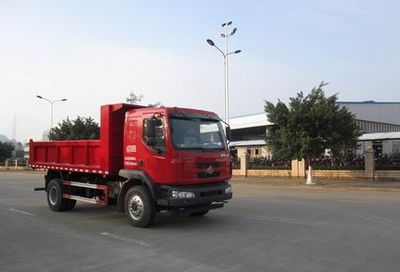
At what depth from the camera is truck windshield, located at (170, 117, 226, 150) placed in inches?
477

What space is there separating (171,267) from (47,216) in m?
7.56

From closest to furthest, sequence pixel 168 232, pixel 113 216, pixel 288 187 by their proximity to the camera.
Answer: pixel 168 232 < pixel 113 216 < pixel 288 187

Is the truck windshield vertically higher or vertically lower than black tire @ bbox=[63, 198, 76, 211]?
higher

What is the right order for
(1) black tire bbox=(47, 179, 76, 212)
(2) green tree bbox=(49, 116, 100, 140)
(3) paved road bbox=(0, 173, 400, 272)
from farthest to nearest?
(2) green tree bbox=(49, 116, 100, 140), (1) black tire bbox=(47, 179, 76, 212), (3) paved road bbox=(0, 173, 400, 272)

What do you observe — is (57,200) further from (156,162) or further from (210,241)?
(210,241)

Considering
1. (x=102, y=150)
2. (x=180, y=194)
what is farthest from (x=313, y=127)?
→ (x=180, y=194)

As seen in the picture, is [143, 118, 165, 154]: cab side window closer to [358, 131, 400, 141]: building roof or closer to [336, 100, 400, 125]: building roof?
[358, 131, 400, 141]: building roof

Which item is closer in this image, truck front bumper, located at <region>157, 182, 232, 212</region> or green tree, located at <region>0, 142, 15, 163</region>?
truck front bumper, located at <region>157, 182, 232, 212</region>

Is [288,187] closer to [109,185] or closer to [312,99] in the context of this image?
[312,99]

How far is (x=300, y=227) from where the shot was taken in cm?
1229

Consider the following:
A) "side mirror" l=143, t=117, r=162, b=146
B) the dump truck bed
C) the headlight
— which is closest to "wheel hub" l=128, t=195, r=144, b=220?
the headlight

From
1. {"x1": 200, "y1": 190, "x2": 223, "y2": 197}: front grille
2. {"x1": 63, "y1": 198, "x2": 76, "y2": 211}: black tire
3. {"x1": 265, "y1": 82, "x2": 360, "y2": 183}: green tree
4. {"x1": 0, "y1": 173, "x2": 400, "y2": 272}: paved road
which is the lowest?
{"x1": 0, "y1": 173, "x2": 400, "y2": 272}: paved road

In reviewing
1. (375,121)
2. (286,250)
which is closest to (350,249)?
(286,250)

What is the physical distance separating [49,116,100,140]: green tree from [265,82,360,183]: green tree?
26.9 m
